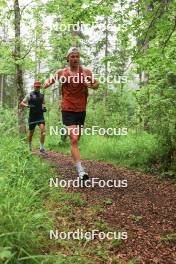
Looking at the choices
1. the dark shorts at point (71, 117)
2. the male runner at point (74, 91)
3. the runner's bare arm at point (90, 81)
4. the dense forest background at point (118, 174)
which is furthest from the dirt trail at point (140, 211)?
the runner's bare arm at point (90, 81)

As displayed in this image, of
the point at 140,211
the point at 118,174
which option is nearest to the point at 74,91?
the point at 118,174

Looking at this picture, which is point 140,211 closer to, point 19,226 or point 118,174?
point 19,226

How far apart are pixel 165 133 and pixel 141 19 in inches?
91.6

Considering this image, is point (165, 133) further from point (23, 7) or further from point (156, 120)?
point (23, 7)

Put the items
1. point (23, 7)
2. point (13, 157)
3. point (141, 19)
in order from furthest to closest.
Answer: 1. point (23, 7)
2. point (141, 19)
3. point (13, 157)

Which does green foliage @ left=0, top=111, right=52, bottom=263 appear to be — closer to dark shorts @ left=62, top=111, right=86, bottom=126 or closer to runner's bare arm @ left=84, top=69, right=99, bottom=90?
dark shorts @ left=62, top=111, right=86, bottom=126

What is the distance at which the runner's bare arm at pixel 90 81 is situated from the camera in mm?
6652

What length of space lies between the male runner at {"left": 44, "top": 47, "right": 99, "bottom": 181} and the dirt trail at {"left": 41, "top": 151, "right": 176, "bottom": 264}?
758mm

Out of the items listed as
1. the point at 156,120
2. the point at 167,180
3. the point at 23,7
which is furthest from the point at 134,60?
the point at 23,7

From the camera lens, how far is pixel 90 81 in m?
6.70

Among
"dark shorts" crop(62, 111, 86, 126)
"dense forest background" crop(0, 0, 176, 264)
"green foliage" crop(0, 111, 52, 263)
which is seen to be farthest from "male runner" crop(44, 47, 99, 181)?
"green foliage" crop(0, 111, 52, 263)

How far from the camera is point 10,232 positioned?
10.6 feet

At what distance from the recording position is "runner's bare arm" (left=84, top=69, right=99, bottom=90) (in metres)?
6.65

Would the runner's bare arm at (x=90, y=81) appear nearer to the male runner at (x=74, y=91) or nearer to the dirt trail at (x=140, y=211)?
the male runner at (x=74, y=91)
